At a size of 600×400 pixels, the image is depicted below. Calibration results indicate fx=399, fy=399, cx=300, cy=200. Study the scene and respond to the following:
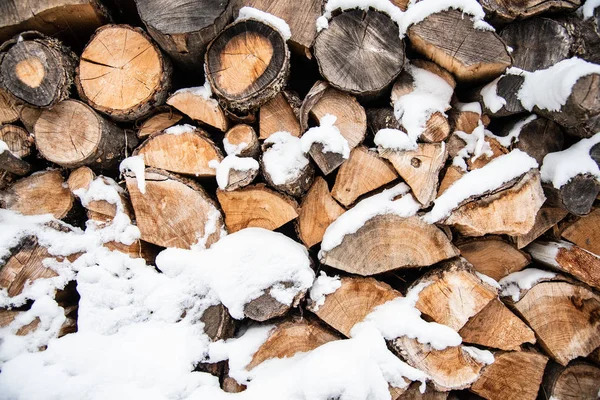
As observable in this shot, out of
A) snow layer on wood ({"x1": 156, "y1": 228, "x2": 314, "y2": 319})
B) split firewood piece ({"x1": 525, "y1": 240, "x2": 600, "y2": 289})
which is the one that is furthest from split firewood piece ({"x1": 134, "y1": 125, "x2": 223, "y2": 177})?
split firewood piece ({"x1": 525, "y1": 240, "x2": 600, "y2": 289})

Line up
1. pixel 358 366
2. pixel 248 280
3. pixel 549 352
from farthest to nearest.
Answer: pixel 549 352 < pixel 248 280 < pixel 358 366

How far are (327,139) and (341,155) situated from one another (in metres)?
0.08

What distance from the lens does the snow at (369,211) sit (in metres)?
1.55

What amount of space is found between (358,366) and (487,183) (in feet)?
2.75

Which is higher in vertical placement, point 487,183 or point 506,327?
point 487,183

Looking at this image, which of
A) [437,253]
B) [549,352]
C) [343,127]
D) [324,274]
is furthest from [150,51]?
[549,352]

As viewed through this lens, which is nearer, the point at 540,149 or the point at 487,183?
the point at 487,183

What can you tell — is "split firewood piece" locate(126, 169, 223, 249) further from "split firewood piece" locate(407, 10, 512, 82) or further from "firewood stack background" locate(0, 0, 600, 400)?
"split firewood piece" locate(407, 10, 512, 82)

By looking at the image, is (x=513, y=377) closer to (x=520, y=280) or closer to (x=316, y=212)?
(x=520, y=280)

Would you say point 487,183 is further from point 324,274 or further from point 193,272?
point 193,272

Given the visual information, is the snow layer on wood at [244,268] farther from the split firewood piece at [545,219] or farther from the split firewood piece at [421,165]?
the split firewood piece at [545,219]

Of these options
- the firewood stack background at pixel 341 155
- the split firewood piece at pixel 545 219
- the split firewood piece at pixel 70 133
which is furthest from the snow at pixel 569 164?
the split firewood piece at pixel 70 133

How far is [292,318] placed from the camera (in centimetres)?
165

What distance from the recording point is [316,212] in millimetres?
1637
